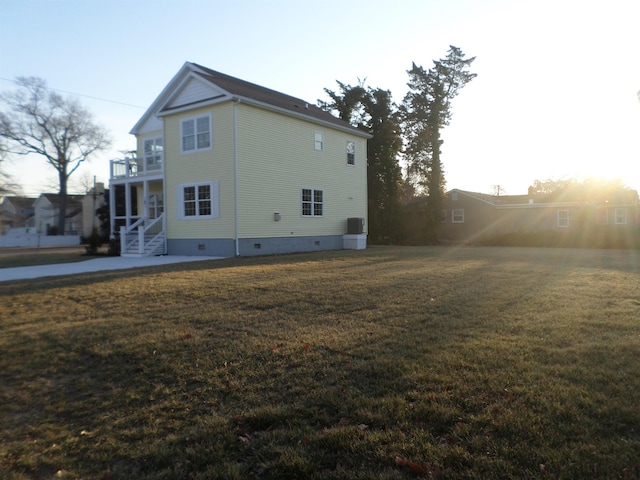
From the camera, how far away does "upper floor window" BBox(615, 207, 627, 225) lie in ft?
111

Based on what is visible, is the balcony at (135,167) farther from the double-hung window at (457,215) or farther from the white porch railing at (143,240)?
the double-hung window at (457,215)

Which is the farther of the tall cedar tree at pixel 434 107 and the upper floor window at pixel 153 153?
the tall cedar tree at pixel 434 107

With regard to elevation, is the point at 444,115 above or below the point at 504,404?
above

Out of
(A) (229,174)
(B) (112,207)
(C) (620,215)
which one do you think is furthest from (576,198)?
(B) (112,207)

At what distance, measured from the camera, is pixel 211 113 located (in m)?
17.0

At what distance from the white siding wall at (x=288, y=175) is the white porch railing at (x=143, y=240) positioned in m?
4.08

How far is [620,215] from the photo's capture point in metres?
33.8

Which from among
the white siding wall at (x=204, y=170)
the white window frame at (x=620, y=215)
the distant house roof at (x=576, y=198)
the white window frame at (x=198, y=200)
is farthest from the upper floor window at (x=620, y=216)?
the white window frame at (x=198, y=200)

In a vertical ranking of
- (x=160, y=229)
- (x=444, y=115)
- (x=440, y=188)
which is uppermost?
(x=444, y=115)

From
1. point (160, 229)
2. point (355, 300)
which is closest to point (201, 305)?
point (355, 300)

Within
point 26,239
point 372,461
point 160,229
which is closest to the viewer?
point 372,461

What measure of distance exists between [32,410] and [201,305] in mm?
3530

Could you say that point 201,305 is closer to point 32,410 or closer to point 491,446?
point 32,410

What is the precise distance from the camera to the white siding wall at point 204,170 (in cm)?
1659
